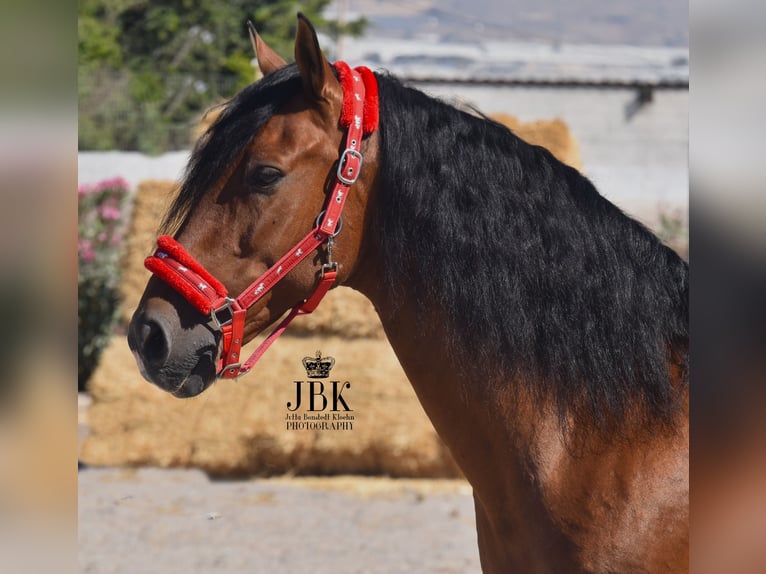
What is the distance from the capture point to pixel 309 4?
51.0ft

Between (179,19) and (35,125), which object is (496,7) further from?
(35,125)

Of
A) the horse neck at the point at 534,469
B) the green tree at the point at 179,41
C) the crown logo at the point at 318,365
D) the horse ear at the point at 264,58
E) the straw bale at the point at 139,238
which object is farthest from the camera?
the green tree at the point at 179,41

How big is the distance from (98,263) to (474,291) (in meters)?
5.20

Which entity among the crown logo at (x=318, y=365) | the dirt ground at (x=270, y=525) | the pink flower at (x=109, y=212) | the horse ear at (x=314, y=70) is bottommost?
the dirt ground at (x=270, y=525)

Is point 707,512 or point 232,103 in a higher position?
point 232,103

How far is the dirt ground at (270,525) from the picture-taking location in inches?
156

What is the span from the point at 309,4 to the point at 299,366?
39.2 feet

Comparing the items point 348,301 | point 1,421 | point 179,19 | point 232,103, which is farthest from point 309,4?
point 1,421

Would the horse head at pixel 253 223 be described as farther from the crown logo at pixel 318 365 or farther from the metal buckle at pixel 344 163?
the crown logo at pixel 318 365

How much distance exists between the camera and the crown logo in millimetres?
4577

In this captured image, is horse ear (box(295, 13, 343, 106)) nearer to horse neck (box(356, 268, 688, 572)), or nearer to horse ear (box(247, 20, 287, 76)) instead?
horse ear (box(247, 20, 287, 76))

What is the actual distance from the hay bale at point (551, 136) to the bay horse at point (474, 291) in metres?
3.76

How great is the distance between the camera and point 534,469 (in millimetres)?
A: 1606

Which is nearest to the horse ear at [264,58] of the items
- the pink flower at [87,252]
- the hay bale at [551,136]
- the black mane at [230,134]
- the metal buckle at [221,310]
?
the black mane at [230,134]
